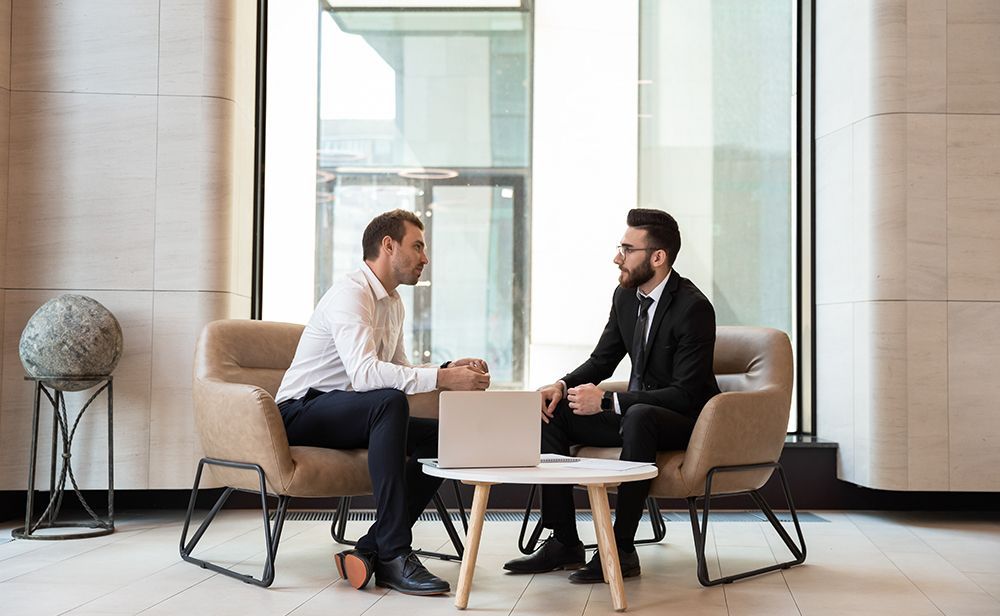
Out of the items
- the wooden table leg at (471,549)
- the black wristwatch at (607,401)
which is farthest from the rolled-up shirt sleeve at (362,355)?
the black wristwatch at (607,401)

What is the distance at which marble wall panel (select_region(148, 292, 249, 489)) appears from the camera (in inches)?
182

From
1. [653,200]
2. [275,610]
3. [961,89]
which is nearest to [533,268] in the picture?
[653,200]

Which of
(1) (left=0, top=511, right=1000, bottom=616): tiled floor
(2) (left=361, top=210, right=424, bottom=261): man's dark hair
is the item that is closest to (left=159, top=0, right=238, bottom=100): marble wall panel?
(2) (left=361, top=210, right=424, bottom=261): man's dark hair

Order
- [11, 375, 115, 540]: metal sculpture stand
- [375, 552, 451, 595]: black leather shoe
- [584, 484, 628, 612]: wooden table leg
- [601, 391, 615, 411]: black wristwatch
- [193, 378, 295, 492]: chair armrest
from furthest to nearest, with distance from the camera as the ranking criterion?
[11, 375, 115, 540]: metal sculpture stand → [601, 391, 615, 411]: black wristwatch → [193, 378, 295, 492]: chair armrest → [375, 552, 451, 595]: black leather shoe → [584, 484, 628, 612]: wooden table leg

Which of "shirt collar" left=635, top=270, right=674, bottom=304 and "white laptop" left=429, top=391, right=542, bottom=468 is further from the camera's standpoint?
"shirt collar" left=635, top=270, right=674, bottom=304

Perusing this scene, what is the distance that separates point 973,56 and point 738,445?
2.52m

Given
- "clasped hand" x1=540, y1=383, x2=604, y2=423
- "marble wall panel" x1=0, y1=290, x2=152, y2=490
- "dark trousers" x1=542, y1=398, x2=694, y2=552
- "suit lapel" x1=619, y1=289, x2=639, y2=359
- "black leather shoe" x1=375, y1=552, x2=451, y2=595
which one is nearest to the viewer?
"black leather shoe" x1=375, y1=552, x2=451, y2=595

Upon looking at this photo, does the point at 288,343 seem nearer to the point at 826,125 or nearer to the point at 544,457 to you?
the point at 544,457

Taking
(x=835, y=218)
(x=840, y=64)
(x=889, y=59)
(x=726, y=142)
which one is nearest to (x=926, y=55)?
(x=889, y=59)

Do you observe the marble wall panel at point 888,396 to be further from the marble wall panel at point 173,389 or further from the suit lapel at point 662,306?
the marble wall panel at point 173,389

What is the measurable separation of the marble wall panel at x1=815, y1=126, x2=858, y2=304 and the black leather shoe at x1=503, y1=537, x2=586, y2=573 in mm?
2156

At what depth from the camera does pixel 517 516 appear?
4.85 meters

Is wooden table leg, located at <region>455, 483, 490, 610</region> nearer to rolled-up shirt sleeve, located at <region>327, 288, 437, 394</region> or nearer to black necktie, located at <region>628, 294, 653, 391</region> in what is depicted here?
rolled-up shirt sleeve, located at <region>327, 288, 437, 394</region>

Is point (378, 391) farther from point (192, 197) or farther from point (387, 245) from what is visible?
point (192, 197)
